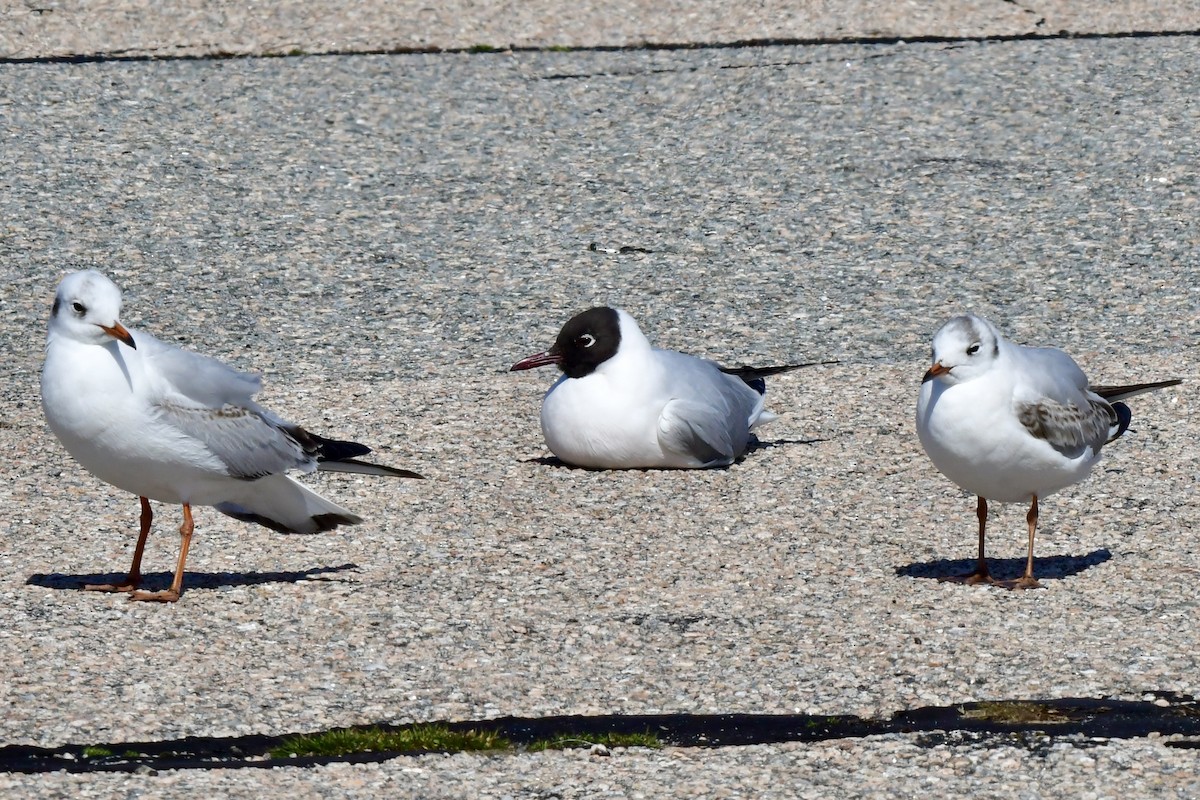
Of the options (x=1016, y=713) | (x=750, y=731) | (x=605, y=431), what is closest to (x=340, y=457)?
(x=605, y=431)

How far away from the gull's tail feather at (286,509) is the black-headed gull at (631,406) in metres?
1.50

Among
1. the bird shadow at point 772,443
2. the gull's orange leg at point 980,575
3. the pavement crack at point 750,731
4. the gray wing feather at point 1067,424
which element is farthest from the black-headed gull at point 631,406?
the pavement crack at point 750,731

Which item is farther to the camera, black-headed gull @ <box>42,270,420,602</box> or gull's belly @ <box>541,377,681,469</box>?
gull's belly @ <box>541,377,681,469</box>

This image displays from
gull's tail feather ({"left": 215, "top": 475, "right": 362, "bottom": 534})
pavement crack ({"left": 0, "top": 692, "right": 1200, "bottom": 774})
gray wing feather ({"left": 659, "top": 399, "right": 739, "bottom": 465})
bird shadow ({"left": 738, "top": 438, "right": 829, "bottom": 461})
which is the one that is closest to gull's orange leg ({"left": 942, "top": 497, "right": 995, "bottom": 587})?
pavement crack ({"left": 0, "top": 692, "right": 1200, "bottom": 774})

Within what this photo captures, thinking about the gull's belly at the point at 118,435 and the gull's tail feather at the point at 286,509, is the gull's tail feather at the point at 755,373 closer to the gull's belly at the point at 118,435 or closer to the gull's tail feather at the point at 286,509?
the gull's tail feather at the point at 286,509

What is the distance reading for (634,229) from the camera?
11.5 m

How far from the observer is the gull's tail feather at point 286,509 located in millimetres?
6375

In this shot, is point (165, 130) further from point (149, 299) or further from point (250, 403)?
point (250, 403)

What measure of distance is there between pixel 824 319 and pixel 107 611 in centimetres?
508

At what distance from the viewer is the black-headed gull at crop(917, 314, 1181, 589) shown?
6000 mm

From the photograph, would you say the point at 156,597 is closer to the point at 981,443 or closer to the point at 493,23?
the point at 981,443

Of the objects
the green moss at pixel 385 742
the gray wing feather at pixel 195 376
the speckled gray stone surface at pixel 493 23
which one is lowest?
the green moss at pixel 385 742

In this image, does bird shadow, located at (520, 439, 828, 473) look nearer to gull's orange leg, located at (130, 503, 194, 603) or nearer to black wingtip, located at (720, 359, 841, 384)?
black wingtip, located at (720, 359, 841, 384)

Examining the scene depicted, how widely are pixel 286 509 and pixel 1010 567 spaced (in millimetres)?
2701
